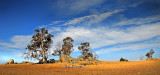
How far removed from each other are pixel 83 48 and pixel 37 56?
16048 mm

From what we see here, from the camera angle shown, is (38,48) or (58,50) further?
(58,50)

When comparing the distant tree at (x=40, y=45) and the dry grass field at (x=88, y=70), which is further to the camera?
the distant tree at (x=40, y=45)

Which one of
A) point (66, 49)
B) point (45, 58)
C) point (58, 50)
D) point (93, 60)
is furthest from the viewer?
point (66, 49)

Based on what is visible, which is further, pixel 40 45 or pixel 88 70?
pixel 40 45

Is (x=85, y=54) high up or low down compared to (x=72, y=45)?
down

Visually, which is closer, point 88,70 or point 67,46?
point 88,70

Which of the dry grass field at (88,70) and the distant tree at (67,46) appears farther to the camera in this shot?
the distant tree at (67,46)

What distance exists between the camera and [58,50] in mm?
37312

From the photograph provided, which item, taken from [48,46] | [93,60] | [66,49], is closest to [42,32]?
[48,46]

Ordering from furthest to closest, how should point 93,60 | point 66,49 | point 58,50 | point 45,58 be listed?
point 66,49
point 58,50
point 45,58
point 93,60

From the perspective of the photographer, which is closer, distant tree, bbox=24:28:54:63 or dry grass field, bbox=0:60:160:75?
dry grass field, bbox=0:60:160:75

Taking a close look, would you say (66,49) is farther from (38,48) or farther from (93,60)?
(93,60)

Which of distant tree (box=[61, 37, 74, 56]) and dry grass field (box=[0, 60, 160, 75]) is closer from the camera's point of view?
dry grass field (box=[0, 60, 160, 75])

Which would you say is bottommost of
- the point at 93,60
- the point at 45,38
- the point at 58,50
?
the point at 93,60
